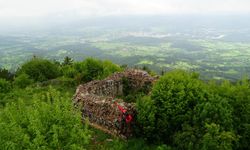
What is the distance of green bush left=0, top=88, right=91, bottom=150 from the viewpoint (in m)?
12.6

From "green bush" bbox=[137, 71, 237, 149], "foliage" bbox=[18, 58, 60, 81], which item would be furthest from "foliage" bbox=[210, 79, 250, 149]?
"foliage" bbox=[18, 58, 60, 81]

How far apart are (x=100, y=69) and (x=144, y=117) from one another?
63.7 ft

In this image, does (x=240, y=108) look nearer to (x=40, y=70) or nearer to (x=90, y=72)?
(x=90, y=72)

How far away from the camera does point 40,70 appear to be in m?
48.6

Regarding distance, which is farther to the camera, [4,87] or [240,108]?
[4,87]

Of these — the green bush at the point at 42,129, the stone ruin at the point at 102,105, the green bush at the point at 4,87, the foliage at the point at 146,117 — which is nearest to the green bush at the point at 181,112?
the foliage at the point at 146,117

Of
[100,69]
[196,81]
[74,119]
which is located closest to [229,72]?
[100,69]

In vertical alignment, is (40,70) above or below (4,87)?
below

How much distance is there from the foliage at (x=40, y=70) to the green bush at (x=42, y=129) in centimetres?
3371

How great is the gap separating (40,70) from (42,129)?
1451 inches

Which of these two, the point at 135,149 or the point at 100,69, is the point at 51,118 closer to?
the point at 135,149

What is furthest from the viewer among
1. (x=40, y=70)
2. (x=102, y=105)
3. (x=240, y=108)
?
(x=40, y=70)

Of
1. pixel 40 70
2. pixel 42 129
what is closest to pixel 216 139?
pixel 42 129

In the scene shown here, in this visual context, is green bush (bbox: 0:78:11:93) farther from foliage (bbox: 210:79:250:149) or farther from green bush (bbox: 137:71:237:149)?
foliage (bbox: 210:79:250:149)
